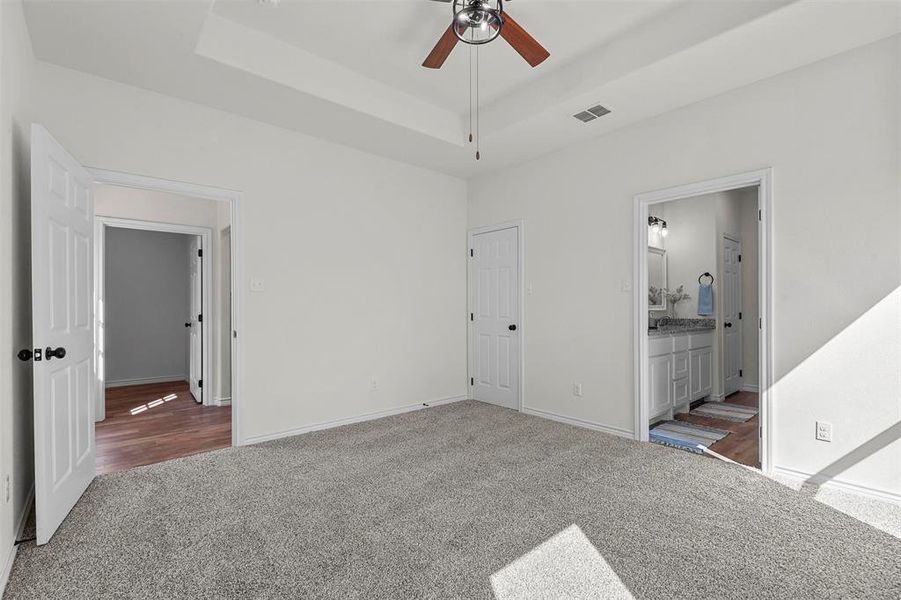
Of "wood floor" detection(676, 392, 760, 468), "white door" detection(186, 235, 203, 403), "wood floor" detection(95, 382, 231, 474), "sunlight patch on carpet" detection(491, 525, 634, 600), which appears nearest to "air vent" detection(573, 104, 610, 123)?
"wood floor" detection(676, 392, 760, 468)

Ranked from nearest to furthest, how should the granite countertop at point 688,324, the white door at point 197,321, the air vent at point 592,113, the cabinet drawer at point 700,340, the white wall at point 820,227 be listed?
the white wall at point 820,227, the air vent at point 592,113, the cabinet drawer at point 700,340, the granite countertop at point 688,324, the white door at point 197,321

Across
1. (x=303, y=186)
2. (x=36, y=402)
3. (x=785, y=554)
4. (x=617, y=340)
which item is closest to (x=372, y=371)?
(x=303, y=186)

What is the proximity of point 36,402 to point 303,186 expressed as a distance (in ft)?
8.32

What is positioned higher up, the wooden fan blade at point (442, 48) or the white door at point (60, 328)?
the wooden fan blade at point (442, 48)

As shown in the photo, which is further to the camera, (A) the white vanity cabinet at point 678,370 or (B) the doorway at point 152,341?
(A) the white vanity cabinet at point 678,370

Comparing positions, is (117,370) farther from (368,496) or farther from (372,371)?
(368,496)

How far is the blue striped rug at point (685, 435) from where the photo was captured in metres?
3.68

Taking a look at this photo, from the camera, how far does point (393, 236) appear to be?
4730mm

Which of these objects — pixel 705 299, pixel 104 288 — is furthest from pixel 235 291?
pixel 705 299

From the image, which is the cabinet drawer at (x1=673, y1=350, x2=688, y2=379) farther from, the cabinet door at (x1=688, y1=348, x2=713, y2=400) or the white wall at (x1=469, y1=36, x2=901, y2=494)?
the white wall at (x1=469, y1=36, x2=901, y2=494)

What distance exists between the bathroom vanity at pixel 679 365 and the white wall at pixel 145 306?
6.23 metres

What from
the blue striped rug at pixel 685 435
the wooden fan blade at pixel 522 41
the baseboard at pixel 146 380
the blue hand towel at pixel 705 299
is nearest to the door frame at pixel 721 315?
the blue hand towel at pixel 705 299

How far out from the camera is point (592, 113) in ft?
11.8

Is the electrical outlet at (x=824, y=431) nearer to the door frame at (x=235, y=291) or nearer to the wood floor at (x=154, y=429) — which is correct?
the door frame at (x=235, y=291)
